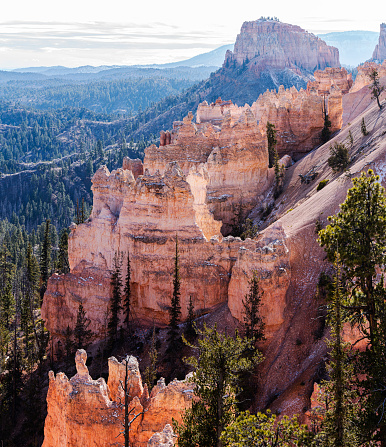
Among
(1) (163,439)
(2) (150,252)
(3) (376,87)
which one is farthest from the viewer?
(3) (376,87)

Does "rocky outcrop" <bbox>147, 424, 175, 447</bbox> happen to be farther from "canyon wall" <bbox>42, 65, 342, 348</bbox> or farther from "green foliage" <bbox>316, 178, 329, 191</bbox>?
"green foliage" <bbox>316, 178, 329, 191</bbox>

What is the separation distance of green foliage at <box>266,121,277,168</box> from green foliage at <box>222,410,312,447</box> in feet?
154

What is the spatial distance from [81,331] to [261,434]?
2556cm

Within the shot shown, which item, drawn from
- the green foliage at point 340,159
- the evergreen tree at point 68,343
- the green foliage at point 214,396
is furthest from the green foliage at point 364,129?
the green foliage at point 214,396

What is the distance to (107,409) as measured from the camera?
81.8ft

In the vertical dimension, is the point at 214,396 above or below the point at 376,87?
below

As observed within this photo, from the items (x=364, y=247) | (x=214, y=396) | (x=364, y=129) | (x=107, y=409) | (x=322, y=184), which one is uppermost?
(x=364, y=129)

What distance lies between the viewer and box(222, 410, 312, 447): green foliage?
1841cm

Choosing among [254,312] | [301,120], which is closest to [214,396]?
[254,312]

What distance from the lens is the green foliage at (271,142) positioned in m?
64.3

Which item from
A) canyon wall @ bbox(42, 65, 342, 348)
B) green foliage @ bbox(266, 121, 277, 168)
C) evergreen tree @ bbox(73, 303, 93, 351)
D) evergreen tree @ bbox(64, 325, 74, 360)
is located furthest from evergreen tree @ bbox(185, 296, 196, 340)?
green foliage @ bbox(266, 121, 277, 168)

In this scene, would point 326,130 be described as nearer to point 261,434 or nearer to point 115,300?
point 115,300

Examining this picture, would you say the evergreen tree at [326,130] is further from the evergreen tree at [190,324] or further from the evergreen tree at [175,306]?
the evergreen tree at [190,324]

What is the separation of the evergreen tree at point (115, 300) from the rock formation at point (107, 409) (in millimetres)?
15107
